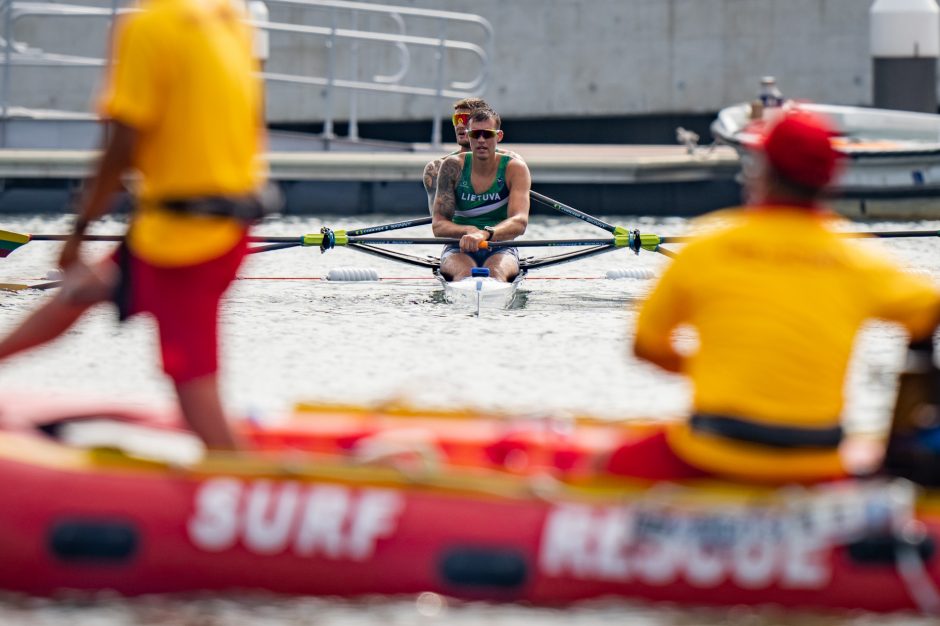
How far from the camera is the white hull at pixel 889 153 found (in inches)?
664

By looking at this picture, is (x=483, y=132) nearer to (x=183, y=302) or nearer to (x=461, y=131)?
(x=461, y=131)

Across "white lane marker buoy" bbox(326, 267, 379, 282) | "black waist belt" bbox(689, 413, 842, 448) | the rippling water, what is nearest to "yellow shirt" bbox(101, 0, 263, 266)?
the rippling water

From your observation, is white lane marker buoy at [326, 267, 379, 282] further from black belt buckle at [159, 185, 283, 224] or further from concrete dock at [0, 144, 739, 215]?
black belt buckle at [159, 185, 283, 224]

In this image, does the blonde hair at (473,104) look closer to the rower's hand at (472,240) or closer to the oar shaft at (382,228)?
the rower's hand at (472,240)

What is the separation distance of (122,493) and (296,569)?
0.50 m

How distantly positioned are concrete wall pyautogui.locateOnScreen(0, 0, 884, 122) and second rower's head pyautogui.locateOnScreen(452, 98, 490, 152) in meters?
11.1

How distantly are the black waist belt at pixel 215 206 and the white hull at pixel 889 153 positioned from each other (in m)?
11.7

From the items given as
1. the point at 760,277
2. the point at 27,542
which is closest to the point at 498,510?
the point at 760,277

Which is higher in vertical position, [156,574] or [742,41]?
[742,41]

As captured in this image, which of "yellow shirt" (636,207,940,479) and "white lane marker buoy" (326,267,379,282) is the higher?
"yellow shirt" (636,207,940,479)

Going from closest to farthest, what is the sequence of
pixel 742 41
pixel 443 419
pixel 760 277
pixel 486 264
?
pixel 760 277 < pixel 443 419 < pixel 486 264 < pixel 742 41

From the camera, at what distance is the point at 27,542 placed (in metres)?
4.90

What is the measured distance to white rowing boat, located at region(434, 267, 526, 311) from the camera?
1048 centimetres

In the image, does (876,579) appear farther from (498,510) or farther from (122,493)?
(122,493)
